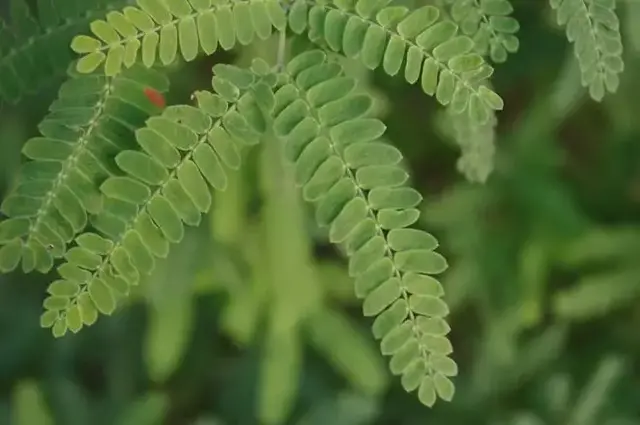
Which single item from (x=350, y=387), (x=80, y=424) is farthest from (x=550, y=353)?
(x=80, y=424)

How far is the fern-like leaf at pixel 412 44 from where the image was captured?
79cm

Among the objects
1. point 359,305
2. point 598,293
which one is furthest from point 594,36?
point 359,305

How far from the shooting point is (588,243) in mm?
1379

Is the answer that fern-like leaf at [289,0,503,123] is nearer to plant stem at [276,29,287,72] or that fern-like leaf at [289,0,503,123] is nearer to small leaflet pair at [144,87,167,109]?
plant stem at [276,29,287,72]

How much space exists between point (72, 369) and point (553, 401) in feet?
2.48

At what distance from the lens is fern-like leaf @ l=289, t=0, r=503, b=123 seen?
79 centimetres

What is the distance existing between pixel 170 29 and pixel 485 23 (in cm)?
29

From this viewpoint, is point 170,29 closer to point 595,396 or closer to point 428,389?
point 428,389

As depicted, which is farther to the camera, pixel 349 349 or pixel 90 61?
pixel 349 349

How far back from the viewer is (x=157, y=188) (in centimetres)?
80

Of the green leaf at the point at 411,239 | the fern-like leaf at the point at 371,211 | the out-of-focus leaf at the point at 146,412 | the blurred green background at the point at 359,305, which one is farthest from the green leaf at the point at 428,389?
the out-of-focus leaf at the point at 146,412

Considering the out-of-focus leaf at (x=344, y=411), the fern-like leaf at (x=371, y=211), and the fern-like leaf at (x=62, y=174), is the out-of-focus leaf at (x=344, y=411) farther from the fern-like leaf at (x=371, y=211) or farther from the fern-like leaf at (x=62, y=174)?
the fern-like leaf at (x=62, y=174)

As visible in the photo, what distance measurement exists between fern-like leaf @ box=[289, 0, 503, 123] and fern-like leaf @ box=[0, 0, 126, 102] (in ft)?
0.74

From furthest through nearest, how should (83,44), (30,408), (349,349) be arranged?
(349,349) → (30,408) → (83,44)
